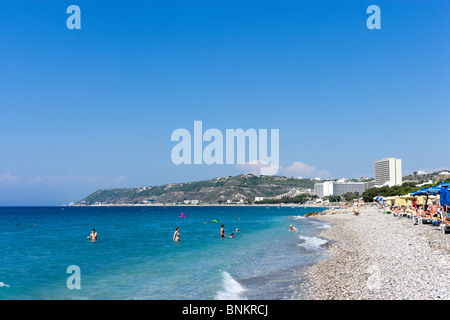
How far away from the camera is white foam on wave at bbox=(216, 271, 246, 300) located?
11.7 metres

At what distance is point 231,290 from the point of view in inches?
503

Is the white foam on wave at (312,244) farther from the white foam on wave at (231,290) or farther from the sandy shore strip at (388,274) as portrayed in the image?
the white foam on wave at (231,290)

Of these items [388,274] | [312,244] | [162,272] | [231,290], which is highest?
[388,274]

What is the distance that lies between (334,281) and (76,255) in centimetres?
1813

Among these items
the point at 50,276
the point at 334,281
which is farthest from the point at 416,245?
the point at 50,276

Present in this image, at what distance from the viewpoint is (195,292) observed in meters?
12.7

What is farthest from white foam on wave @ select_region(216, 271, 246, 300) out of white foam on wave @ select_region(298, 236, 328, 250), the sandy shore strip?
white foam on wave @ select_region(298, 236, 328, 250)

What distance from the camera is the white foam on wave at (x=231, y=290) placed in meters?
11.7

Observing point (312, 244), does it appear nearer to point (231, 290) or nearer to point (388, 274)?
point (388, 274)

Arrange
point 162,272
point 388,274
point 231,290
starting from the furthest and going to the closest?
point 162,272
point 231,290
point 388,274

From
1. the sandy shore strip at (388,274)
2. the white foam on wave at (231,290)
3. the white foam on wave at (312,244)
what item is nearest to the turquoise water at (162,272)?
the white foam on wave at (231,290)

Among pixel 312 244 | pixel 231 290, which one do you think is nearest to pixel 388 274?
pixel 231 290

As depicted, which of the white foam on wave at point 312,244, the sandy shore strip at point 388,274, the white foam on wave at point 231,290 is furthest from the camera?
the white foam on wave at point 312,244

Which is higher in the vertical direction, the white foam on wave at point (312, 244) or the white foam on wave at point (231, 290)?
the white foam on wave at point (231, 290)
